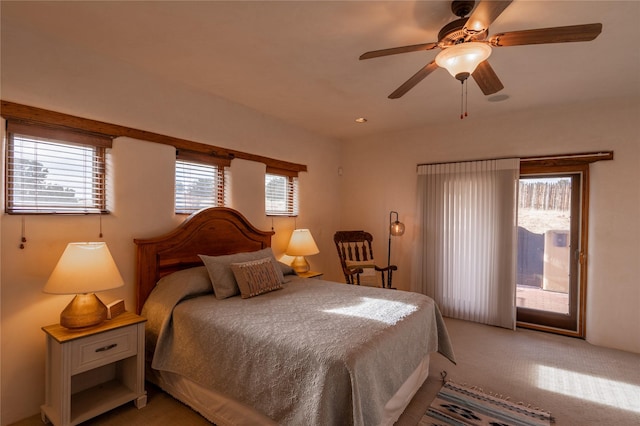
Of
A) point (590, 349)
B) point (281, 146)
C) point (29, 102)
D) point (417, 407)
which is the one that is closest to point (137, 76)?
point (29, 102)

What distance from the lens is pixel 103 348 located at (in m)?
2.11

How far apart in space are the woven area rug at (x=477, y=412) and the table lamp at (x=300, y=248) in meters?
2.06

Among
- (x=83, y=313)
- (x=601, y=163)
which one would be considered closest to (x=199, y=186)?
(x=83, y=313)

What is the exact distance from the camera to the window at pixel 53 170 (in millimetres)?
2131

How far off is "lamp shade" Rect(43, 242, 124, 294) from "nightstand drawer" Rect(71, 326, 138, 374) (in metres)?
0.32

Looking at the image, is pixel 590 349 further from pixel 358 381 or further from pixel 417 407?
pixel 358 381

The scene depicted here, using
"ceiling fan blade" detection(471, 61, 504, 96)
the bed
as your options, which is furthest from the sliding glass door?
"ceiling fan blade" detection(471, 61, 504, 96)

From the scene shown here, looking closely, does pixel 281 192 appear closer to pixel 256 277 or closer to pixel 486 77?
pixel 256 277

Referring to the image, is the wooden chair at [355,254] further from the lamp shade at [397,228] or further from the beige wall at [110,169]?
the beige wall at [110,169]

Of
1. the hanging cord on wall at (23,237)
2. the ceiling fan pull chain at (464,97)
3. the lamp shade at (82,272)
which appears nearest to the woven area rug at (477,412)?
the lamp shade at (82,272)

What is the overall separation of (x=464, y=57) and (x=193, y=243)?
8.62 ft

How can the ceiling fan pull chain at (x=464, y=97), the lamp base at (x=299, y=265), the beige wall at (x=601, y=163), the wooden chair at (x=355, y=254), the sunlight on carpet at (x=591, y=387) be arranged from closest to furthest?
A: the sunlight on carpet at (x=591, y=387), the ceiling fan pull chain at (x=464, y=97), the beige wall at (x=601, y=163), the lamp base at (x=299, y=265), the wooden chair at (x=355, y=254)

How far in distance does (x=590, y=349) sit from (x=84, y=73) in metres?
5.34

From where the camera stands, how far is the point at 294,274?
11.8 ft
